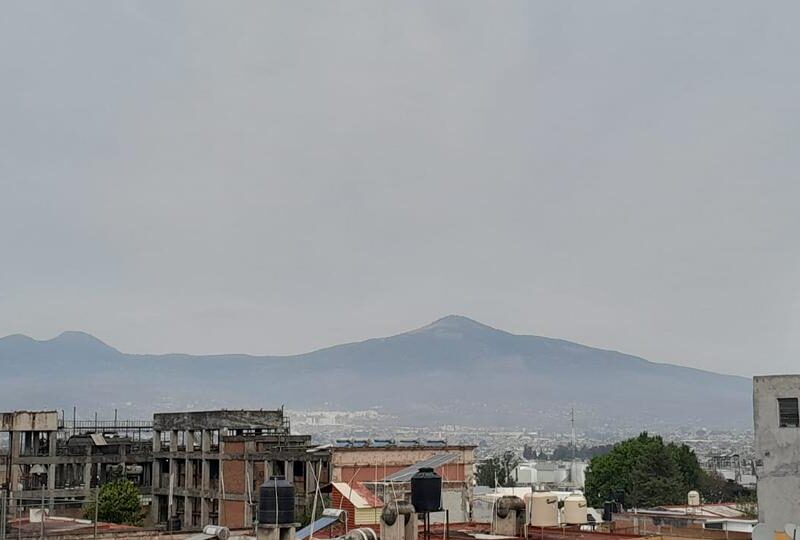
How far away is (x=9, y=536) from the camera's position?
35.2 metres

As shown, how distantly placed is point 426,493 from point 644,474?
289ft

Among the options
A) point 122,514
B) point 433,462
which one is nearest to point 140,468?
point 122,514

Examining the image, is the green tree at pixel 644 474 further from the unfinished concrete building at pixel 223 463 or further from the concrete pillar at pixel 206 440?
the concrete pillar at pixel 206 440

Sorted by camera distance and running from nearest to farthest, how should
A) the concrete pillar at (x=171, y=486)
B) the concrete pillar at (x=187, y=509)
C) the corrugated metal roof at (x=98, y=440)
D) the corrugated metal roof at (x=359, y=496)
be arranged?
the corrugated metal roof at (x=359, y=496)
the concrete pillar at (x=187, y=509)
the concrete pillar at (x=171, y=486)
the corrugated metal roof at (x=98, y=440)

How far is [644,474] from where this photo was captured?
110m

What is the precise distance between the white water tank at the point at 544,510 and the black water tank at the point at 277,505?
14.3 m

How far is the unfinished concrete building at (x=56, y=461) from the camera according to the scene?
283 ft

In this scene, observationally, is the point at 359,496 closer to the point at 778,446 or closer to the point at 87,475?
the point at 778,446

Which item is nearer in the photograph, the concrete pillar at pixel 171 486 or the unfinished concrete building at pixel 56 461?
the concrete pillar at pixel 171 486

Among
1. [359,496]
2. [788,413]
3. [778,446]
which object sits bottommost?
[359,496]

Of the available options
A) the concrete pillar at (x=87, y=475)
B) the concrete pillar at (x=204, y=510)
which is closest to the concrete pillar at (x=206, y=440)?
the concrete pillar at (x=204, y=510)

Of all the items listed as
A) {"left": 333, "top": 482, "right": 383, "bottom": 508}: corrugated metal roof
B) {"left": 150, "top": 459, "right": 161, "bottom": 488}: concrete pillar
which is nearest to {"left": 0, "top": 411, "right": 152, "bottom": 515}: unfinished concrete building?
{"left": 150, "top": 459, "right": 161, "bottom": 488}: concrete pillar

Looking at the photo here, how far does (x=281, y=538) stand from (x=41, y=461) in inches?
2843

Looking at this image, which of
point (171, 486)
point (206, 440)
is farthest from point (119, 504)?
point (206, 440)
